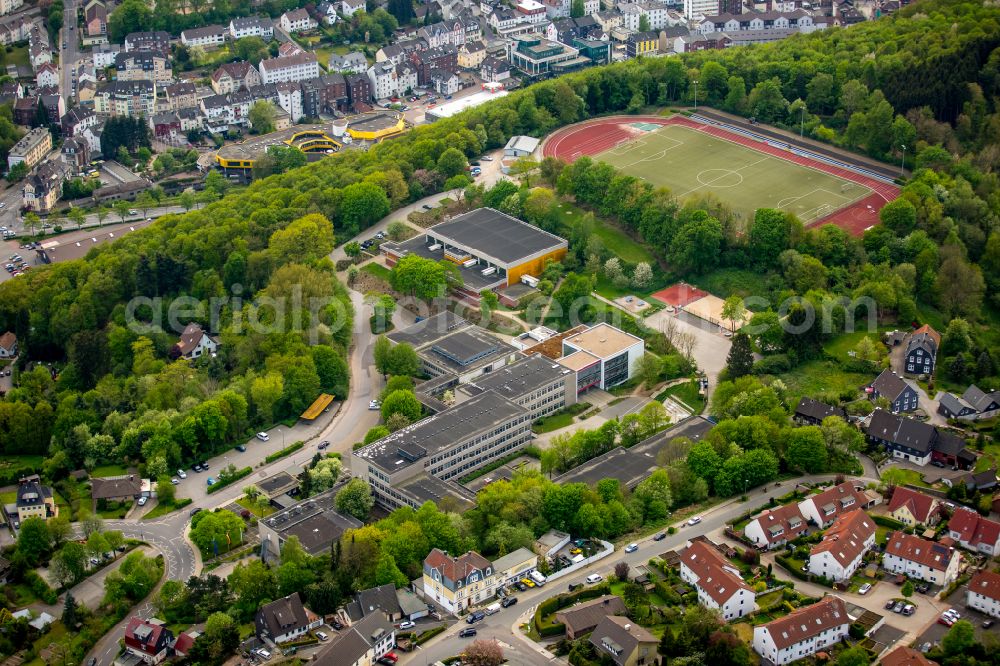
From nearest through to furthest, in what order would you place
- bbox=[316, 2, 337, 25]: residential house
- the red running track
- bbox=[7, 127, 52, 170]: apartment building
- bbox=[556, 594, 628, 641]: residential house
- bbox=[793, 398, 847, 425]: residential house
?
bbox=[556, 594, 628, 641]: residential house → bbox=[793, 398, 847, 425]: residential house → the red running track → bbox=[7, 127, 52, 170]: apartment building → bbox=[316, 2, 337, 25]: residential house

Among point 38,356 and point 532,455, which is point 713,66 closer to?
point 532,455

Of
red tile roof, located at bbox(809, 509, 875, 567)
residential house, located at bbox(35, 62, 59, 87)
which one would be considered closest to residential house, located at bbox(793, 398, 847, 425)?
red tile roof, located at bbox(809, 509, 875, 567)

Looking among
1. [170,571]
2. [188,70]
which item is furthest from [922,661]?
[188,70]

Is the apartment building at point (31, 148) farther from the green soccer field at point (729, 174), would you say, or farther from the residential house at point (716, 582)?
the residential house at point (716, 582)

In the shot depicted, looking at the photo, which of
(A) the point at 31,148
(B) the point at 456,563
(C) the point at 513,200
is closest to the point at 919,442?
(B) the point at 456,563

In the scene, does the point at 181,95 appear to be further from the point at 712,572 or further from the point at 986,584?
the point at 986,584

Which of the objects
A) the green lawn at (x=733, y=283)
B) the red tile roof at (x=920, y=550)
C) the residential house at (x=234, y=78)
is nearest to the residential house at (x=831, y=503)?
the red tile roof at (x=920, y=550)

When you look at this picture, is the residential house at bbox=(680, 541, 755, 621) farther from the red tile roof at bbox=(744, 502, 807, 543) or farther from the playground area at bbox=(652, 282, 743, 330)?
the playground area at bbox=(652, 282, 743, 330)
